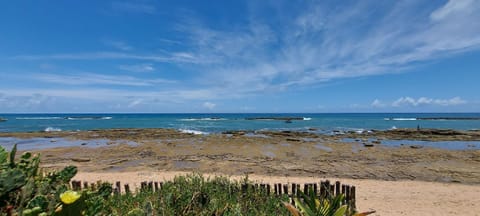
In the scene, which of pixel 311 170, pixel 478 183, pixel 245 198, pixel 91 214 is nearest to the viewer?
pixel 91 214

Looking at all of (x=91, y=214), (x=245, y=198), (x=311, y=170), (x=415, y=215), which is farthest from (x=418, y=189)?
(x=91, y=214)

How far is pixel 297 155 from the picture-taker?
18125 millimetres

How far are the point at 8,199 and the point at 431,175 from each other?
597 inches

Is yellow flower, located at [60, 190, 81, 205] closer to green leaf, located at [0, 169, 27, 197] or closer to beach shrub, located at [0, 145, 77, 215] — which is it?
beach shrub, located at [0, 145, 77, 215]

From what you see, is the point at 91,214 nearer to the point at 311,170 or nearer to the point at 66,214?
the point at 66,214

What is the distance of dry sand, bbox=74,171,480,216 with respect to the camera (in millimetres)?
7684

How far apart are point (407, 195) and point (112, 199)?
9053 millimetres

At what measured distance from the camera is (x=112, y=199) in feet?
14.8

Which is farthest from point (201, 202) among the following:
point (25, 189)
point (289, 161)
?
point (289, 161)

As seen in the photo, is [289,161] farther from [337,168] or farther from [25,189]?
[25,189]

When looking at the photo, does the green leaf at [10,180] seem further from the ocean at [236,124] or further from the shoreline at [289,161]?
the ocean at [236,124]

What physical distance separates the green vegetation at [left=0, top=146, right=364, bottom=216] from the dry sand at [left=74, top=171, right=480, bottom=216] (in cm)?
395

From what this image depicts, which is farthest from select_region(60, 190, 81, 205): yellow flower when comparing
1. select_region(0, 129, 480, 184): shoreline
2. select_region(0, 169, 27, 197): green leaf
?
select_region(0, 129, 480, 184): shoreline

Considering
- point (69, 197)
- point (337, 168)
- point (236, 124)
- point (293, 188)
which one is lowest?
point (337, 168)
